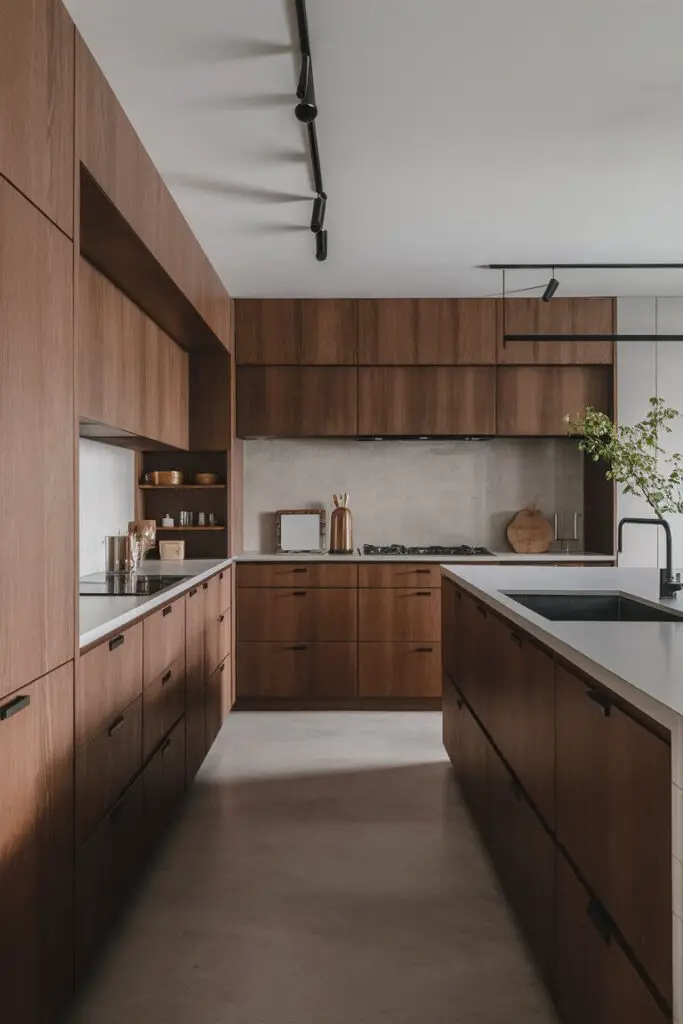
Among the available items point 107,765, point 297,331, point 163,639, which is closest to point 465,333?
point 297,331

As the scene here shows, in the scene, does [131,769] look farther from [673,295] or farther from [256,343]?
[673,295]

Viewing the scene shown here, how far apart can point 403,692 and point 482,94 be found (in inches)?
136

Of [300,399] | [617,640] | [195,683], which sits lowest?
[195,683]

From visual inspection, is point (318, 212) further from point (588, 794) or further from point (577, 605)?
point (588, 794)

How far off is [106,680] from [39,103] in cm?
148

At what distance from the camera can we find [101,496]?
14.3 ft

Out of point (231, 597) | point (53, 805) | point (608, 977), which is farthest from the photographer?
point (231, 597)

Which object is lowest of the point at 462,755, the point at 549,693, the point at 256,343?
the point at 462,755

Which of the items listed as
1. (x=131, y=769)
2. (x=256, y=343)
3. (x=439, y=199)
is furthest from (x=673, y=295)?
(x=131, y=769)

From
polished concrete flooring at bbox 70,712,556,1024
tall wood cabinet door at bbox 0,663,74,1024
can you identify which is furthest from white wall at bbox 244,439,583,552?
tall wood cabinet door at bbox 0,663,74,1024

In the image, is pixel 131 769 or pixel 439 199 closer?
pixel 131 769

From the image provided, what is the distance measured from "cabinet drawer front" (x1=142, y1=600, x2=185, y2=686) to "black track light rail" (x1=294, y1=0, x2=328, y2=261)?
1.69 metres

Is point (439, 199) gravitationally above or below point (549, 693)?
above

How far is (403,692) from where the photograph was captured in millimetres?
5070
